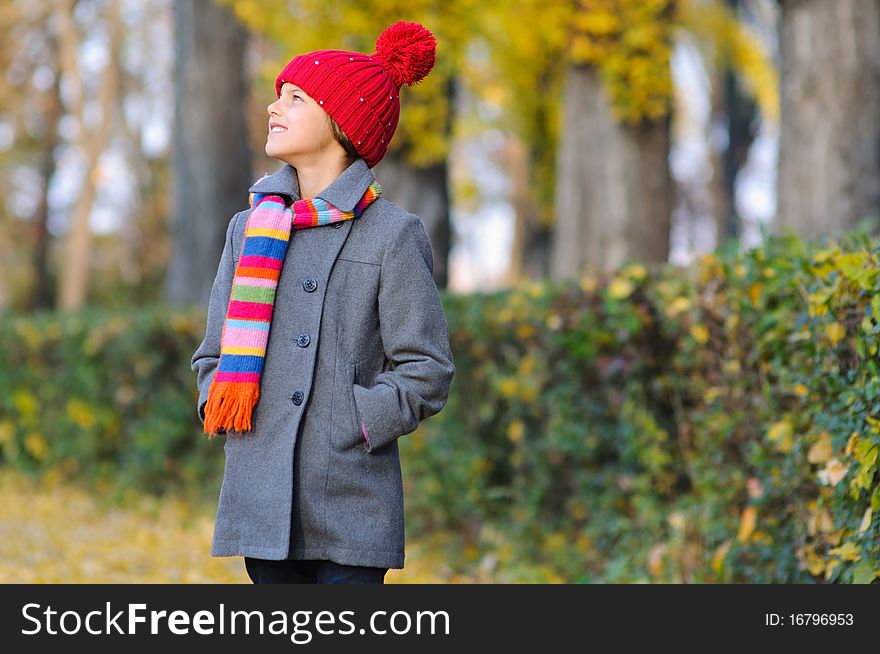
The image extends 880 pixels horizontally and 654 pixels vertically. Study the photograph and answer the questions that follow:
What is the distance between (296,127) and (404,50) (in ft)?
1.19

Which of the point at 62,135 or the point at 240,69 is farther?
the point at 62,135

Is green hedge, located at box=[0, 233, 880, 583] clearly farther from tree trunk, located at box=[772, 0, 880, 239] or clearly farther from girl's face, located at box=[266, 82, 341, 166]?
tree trunk, located at box=[772, 0, 880, 239]

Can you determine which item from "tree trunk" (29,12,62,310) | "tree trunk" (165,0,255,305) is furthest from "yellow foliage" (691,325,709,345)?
"tree trunk" (29,12,62,310)

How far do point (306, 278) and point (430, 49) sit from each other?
72 cm

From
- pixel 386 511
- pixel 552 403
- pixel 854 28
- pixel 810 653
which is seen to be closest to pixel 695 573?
pixel 552 403

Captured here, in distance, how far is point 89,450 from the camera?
9906 mm

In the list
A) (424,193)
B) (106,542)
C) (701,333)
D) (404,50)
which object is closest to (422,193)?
(424,193)

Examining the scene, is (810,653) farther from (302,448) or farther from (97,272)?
(97,272)

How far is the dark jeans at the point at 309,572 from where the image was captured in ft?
9.25

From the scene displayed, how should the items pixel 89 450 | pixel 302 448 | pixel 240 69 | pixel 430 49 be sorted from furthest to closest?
pixel 240 69, pixel 89 450, pixel 430 49, pixel 302 448

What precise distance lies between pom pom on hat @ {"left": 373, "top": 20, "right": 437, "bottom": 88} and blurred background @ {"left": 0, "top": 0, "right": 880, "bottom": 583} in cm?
135

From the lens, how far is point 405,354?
112 inches

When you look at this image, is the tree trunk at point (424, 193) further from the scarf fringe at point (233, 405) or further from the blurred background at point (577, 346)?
the scarf fringe at point (233, 405)

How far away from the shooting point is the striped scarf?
2.79m
